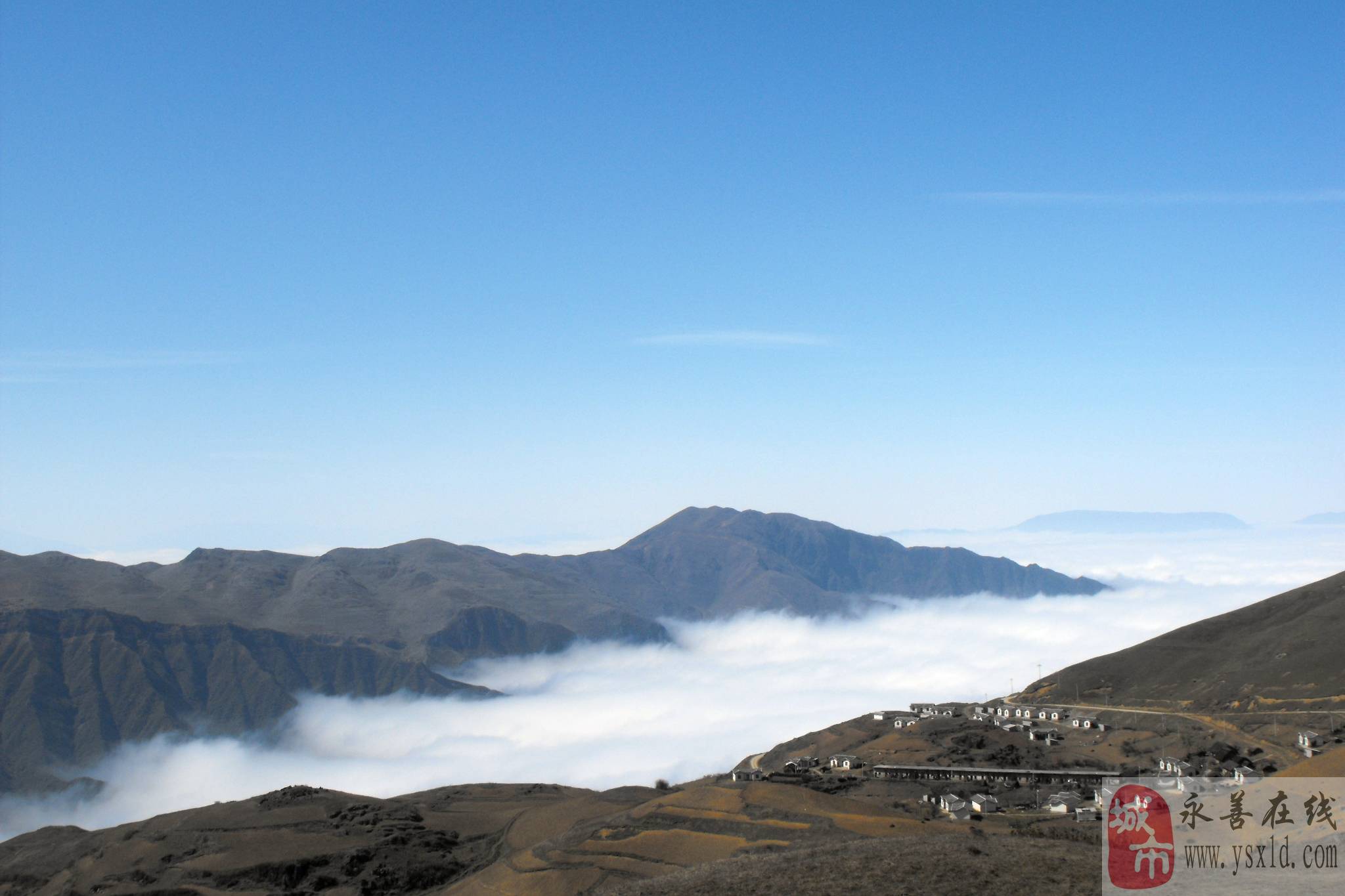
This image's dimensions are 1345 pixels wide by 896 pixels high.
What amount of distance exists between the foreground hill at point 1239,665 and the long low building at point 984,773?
39481mm

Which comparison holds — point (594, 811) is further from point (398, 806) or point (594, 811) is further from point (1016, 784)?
point (1016, 784)

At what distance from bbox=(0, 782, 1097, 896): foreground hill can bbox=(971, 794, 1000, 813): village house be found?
4707 mm

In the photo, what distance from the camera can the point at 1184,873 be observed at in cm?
3425

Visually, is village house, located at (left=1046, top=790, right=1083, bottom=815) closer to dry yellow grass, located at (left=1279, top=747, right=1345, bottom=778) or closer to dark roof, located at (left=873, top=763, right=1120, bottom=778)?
dark roof, located at (left=873, top=763, right=1120, bottom=778)

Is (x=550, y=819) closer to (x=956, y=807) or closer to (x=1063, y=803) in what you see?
(x=956, y=807)

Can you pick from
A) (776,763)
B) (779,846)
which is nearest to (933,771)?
(776,763)

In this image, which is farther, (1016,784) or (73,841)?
(73,841)

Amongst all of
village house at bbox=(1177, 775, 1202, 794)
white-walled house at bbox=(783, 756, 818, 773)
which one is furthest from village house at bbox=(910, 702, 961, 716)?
village house at bbox=(1177, 775, 1202, 794)

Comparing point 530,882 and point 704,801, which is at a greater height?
point 704,801

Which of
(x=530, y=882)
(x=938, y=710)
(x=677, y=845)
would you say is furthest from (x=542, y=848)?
(x=938, y=710)

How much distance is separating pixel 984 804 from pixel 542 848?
3057 cm

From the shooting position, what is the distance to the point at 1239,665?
134 metres

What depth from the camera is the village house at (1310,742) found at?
268 feet

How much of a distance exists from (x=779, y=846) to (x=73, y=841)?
79.6m
